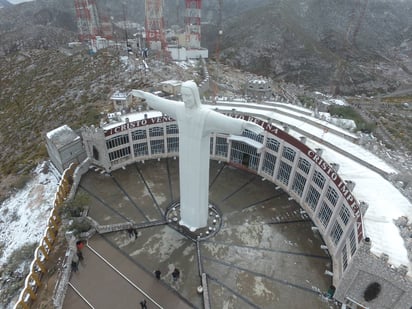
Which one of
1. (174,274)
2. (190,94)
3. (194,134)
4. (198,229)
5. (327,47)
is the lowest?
(198,229)

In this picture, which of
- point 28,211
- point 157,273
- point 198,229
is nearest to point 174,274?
point 157,273

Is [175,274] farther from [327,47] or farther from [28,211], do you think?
[327,47]

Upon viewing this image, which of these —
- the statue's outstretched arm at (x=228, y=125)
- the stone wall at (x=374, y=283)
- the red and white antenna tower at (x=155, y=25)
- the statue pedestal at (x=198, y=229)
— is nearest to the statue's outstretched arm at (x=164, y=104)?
the statue's outstretched arm at (x=228, y=125)

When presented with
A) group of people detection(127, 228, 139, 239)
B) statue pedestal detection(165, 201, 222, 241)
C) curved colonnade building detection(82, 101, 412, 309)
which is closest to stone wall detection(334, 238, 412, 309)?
curved colonnade building detection(82, 101, 412, 309)

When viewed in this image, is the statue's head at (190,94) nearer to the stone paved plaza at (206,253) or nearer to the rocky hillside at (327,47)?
the stone paved plaza at (206,253)

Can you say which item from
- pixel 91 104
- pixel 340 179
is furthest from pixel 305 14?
pixel 340 179

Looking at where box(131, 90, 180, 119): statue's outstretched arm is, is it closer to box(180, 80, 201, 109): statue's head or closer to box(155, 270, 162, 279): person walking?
box(180, 80, 201, 109): statue's head
